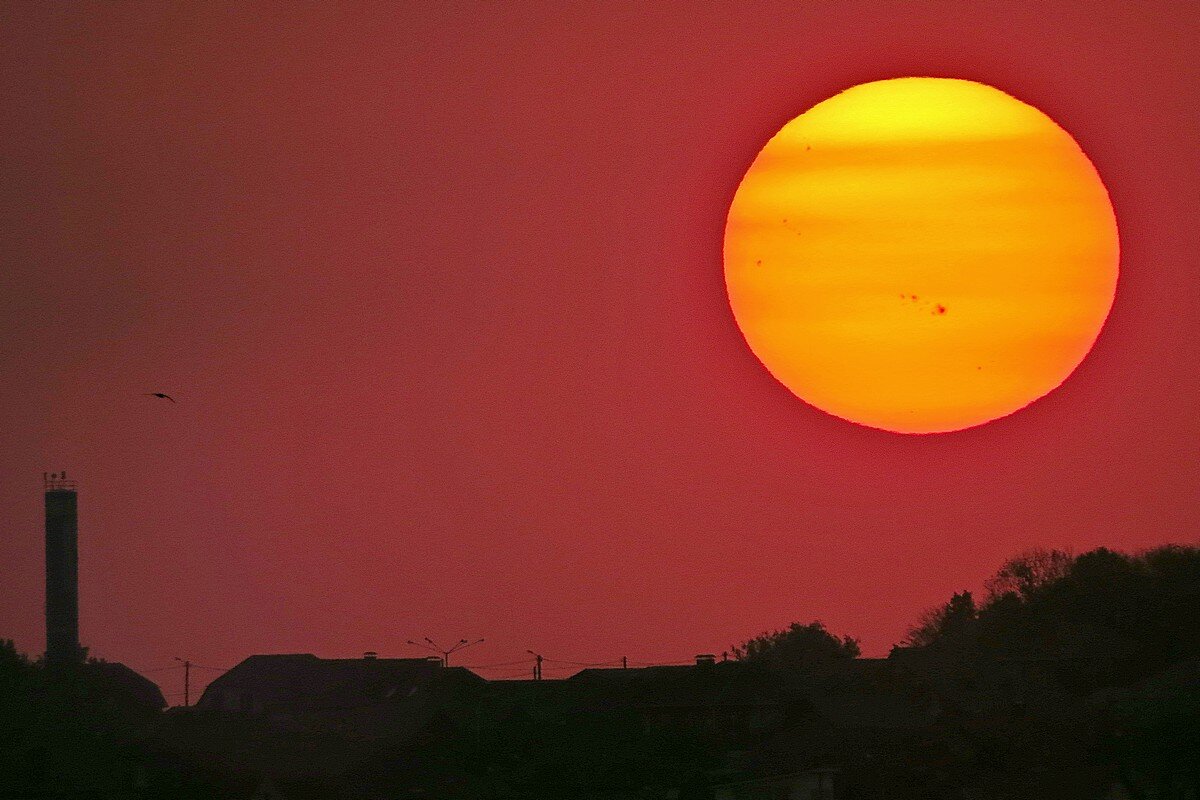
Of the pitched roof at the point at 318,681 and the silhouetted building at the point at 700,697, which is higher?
the pitched roof at the point at 318,681

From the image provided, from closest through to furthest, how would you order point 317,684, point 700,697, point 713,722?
point 713,722 → point 700,697 → point 317,684

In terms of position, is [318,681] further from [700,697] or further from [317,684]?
[700,697]

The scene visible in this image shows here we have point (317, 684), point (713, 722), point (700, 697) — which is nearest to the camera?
point (713, 722)

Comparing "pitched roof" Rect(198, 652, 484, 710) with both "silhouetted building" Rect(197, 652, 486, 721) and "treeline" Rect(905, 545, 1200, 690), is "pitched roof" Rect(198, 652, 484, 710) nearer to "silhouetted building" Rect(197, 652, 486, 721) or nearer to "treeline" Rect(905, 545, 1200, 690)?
"silhouetted building" Rect(197, 652, 486, 721)

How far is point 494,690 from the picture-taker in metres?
132

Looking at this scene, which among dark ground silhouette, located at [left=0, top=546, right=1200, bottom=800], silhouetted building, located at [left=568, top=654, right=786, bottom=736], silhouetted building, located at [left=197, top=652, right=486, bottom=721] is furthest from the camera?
silhouetted building, located at [left=197, top=652, right=486, bottom=721]

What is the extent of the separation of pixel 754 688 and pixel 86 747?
120 feet

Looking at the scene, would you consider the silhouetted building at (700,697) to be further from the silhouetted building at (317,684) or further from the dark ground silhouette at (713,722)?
the silhouetted building at (317,684)

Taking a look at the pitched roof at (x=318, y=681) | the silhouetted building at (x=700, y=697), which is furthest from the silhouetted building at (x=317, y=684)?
the silhouetted building at (x=700, y=697)

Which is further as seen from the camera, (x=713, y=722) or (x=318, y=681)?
(x=318, y=681)

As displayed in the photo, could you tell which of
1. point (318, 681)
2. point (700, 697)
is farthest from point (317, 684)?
point (700, 697)

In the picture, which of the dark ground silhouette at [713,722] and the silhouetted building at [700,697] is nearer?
the dark ground silhouette at [713,722]

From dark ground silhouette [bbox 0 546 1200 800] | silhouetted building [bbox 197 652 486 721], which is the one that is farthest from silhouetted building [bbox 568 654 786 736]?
silhouetted building [bbox 197 652 486 721]

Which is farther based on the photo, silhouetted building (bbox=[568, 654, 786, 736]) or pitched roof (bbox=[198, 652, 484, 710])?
pitched roof (bbox=[198, 652, 484, 710])
